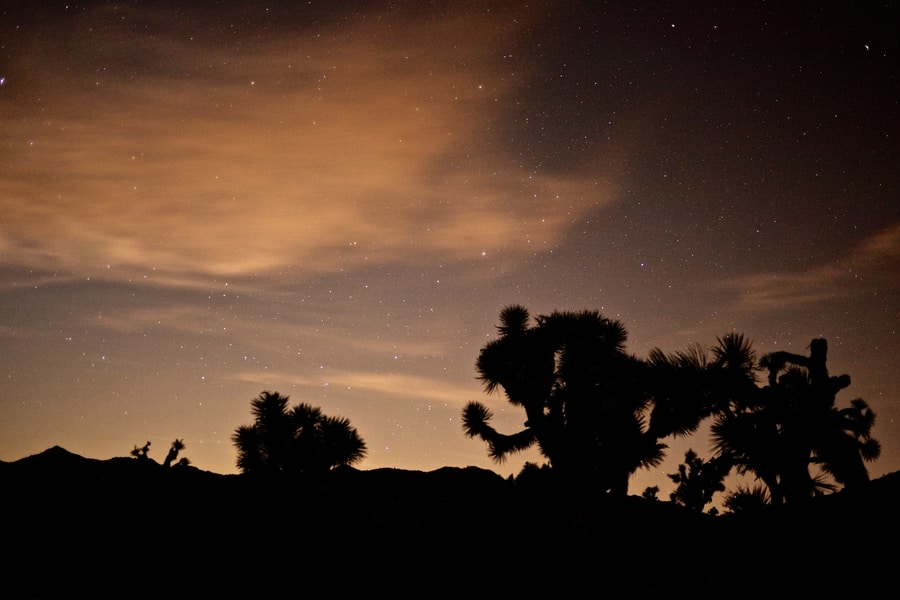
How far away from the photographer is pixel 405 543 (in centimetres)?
1234

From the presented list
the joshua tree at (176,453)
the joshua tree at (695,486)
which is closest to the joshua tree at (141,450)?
the joshua tree at (176,453)

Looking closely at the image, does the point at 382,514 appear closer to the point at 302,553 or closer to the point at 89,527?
the point at 302,553

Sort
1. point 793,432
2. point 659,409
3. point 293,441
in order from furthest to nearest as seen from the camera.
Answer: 1. point 293,441
2. point 659,409
3. point 793,432

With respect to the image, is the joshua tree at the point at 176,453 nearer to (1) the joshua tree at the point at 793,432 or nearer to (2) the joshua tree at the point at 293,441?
(2) the joshua tree at the point at 293,441

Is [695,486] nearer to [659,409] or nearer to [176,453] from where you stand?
[659,409]

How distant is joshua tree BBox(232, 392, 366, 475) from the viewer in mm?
18234

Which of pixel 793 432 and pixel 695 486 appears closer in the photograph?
pixel 793 432

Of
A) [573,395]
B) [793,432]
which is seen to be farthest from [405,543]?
[793,432]

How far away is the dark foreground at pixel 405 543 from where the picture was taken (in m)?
7.54

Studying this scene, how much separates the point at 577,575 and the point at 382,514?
18.8ft

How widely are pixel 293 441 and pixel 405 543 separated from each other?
7287 millimetres

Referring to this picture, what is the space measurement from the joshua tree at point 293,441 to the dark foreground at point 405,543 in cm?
111

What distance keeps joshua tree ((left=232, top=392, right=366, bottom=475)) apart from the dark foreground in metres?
1.11

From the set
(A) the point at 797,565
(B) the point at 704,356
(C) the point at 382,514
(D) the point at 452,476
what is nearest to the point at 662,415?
(B) the point at 704,356
